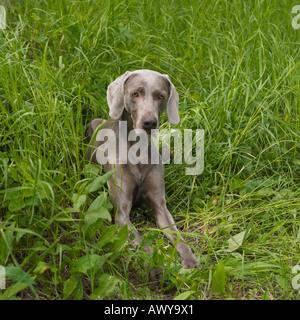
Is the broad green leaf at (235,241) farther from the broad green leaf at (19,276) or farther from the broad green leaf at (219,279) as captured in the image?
the broad green leaf at (19,276)

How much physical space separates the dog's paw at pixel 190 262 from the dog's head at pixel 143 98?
79cm

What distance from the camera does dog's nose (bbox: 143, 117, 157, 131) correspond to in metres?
3.05

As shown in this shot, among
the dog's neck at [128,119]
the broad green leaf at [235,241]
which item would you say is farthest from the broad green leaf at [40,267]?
the dog's neck at [128,119]

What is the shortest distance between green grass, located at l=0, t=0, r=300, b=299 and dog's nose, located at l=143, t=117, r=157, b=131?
14.7 inches

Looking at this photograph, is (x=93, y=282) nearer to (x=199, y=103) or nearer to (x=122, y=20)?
A: (x=199, y=103)

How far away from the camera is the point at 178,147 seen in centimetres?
370

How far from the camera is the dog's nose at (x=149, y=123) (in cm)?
305

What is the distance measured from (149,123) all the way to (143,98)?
0.65ft

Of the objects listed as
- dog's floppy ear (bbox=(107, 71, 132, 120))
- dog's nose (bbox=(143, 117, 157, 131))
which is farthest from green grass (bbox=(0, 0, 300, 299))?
dog's nose (bbox=(143, 117, 157, 131))
